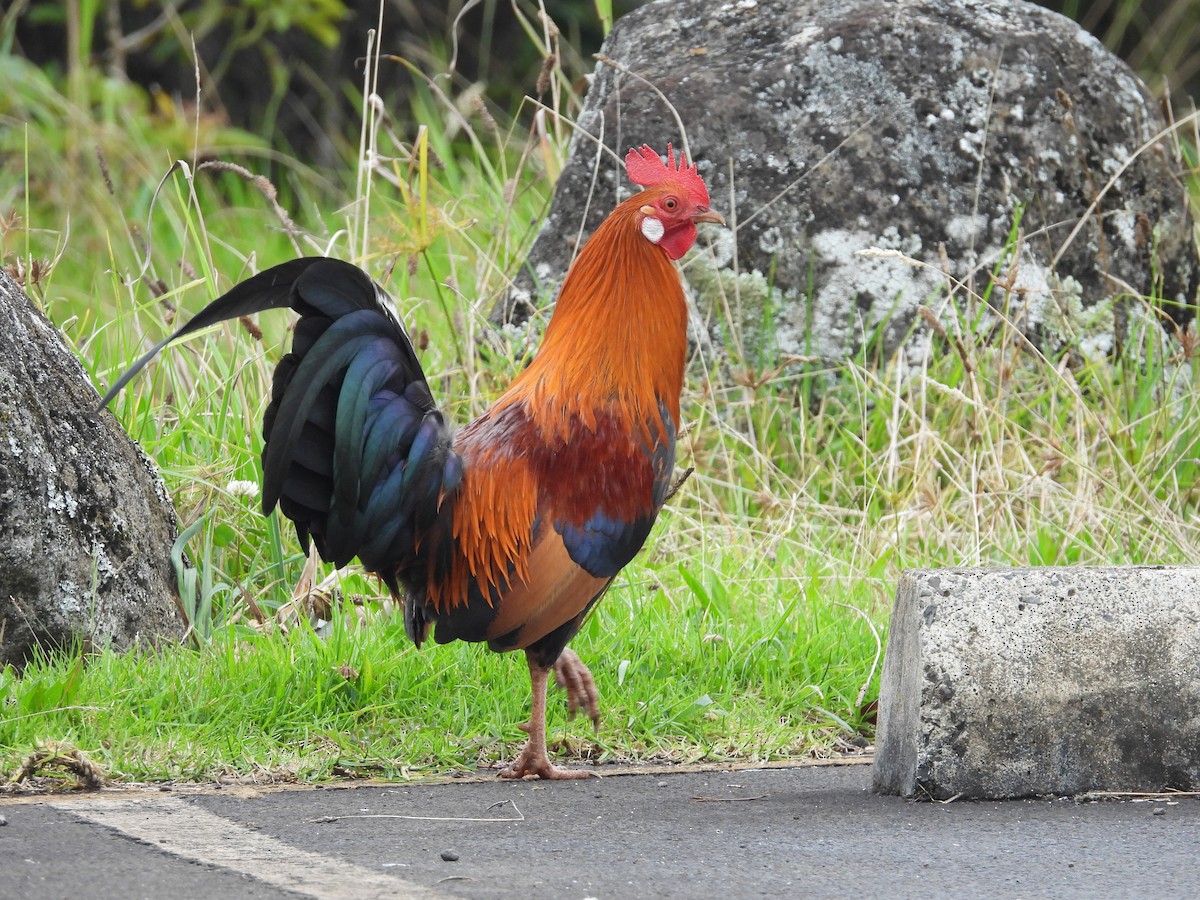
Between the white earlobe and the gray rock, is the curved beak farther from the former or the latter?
the gray rock

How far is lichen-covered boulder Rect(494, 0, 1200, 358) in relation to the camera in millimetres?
6227

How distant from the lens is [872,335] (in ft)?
20.0

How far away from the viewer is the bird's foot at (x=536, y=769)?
380 cm

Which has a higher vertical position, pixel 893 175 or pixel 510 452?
pixel 893 175

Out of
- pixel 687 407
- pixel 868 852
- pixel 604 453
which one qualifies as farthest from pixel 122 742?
pixel 687 407

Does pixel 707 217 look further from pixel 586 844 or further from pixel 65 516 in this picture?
pixel 65 516

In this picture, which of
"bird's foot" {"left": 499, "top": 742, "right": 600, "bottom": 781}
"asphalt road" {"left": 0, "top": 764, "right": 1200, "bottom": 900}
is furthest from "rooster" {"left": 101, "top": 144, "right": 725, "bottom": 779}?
"asphalt road" {"left": 0, "top": 764, "right": 1200, "bottom": 900}

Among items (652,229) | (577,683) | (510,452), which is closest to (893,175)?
(652,229)

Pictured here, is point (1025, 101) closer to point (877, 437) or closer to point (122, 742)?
point (877, 437)

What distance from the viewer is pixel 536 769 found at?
3.80 m

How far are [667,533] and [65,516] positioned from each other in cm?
222

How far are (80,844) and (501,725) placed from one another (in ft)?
4.59

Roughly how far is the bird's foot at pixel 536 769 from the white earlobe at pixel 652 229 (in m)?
1.33

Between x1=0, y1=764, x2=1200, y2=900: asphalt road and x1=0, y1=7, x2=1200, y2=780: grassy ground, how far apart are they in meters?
0.39
